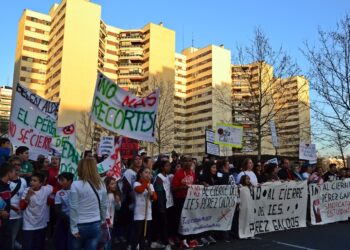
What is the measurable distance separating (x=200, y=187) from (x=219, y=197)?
2.16 feet

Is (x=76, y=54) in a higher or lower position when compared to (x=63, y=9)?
lower

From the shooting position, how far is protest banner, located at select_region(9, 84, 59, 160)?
9.89 meters

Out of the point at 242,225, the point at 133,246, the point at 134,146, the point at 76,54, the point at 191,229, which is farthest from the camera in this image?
the point at 76,54

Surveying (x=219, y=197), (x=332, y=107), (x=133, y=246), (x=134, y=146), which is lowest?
(x=133, y=246)

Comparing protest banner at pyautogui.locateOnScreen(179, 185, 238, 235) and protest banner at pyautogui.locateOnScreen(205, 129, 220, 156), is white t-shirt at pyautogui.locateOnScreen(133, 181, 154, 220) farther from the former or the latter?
protest banner at pyautogui.locateOnScreen(205, 129, 220, 156)

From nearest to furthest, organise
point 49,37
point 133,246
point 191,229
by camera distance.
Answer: point 133,246, point 191,229, point 49,37

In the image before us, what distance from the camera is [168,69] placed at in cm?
11319

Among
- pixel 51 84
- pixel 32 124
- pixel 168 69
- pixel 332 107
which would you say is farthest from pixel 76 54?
pixel 32 124

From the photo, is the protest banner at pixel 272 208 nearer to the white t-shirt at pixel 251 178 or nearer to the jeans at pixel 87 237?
the white t-shirt at pixel 251 178

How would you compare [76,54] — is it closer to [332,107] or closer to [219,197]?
[332,107]

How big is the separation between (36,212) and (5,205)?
1091 mm

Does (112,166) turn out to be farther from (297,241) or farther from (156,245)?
(297,241)

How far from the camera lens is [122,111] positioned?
26.9 ft

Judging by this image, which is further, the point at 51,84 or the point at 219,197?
the point at 51,84
